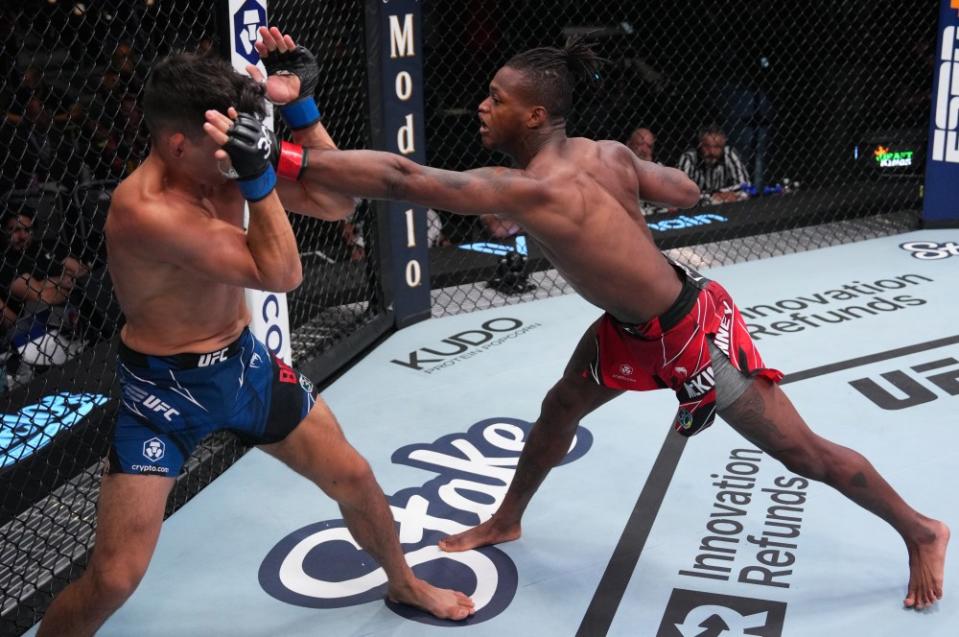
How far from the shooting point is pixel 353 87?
3916 mm

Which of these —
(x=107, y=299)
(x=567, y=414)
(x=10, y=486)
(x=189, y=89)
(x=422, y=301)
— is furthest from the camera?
(x=422, y=301)

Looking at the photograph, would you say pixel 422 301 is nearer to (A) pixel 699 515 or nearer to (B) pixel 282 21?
(B) pixel 282 21

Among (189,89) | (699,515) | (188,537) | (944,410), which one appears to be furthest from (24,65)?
(944,410)

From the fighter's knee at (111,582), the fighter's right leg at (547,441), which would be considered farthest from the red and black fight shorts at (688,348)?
the fighter's knee at (111,582)

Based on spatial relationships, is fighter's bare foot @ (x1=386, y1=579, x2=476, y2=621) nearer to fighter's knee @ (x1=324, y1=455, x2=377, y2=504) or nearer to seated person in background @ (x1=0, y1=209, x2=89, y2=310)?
fighter's knee @ (x1=324, y1=455, x2=377, y2=504)

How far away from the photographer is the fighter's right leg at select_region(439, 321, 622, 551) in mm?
2400

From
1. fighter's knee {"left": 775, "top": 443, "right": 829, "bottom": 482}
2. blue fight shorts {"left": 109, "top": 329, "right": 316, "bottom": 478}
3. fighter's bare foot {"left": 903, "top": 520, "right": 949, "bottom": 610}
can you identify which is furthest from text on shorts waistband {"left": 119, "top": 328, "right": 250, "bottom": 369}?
fighter's bare foot {"left": 903, "top": 520, "right": 949, "bottom": 610}

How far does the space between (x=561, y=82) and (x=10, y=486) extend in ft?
5.69

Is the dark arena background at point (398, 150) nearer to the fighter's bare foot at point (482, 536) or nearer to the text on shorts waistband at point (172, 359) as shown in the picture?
the text on shorts waistband at point (172, 359)

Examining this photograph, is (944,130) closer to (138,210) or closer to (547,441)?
(547,441)

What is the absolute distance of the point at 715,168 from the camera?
19.0ft

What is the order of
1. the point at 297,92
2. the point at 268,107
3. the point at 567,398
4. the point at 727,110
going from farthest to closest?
the point at 727,110 < the point at 268,107 < the point at 567,398 < the point at 297,92

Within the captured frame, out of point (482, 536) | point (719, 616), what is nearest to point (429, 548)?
point (482, 536)

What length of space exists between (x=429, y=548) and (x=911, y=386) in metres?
1.83
